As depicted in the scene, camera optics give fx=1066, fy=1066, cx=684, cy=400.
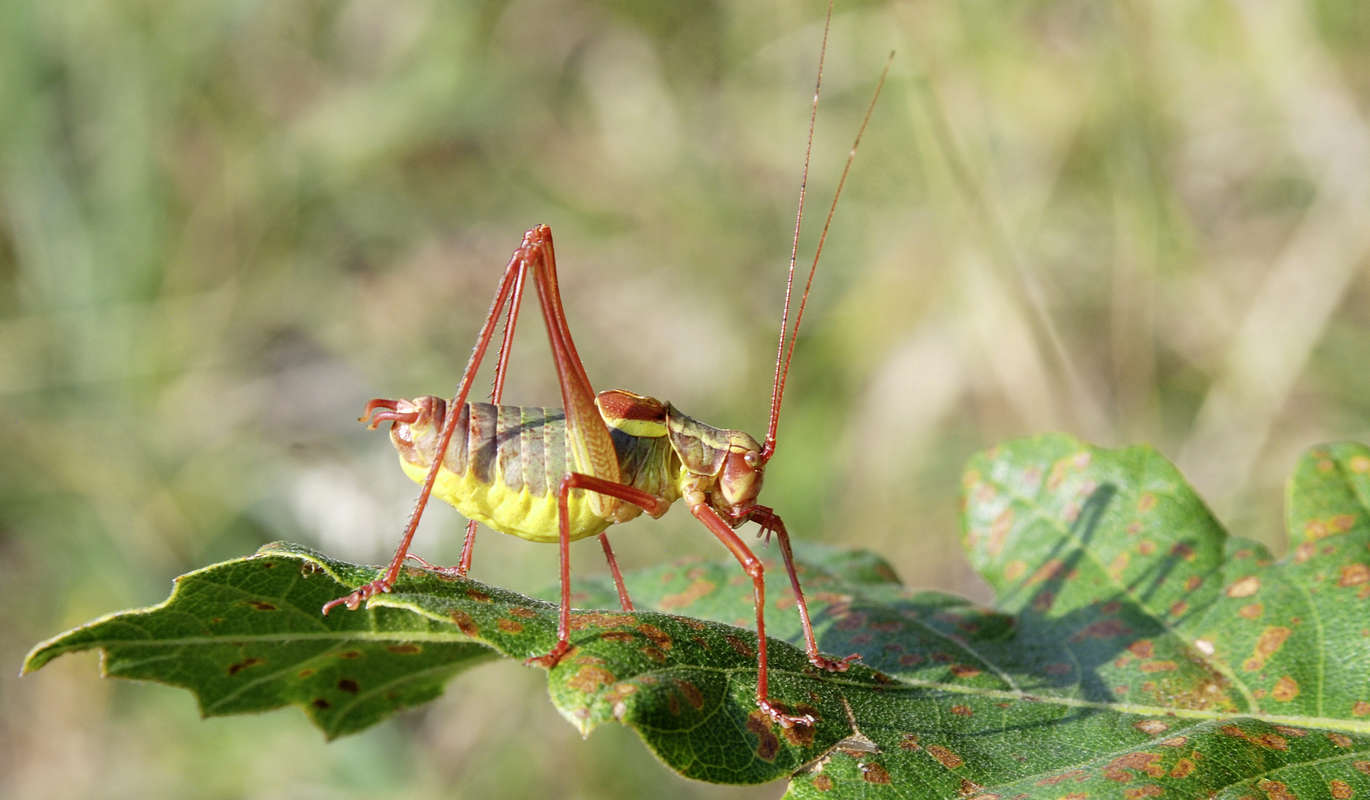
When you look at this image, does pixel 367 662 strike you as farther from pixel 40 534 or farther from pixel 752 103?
pixel 752 103

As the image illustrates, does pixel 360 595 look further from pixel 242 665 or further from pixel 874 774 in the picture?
pixel 874 774

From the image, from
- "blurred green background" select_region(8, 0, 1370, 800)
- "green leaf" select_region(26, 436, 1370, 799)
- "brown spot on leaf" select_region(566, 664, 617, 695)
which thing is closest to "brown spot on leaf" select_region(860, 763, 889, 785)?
"green leaf" select_region(26, 436, 1370, 799)

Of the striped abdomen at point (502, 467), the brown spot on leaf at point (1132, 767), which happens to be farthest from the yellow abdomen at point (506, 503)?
the brown spot on leaf at point (1132, 767)

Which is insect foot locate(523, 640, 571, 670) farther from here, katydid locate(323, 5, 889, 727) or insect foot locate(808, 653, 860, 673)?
katydid locate(323, 5, 889, 727)

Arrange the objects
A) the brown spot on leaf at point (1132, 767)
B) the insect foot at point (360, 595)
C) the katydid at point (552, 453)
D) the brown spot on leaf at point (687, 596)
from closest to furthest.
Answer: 1. the brown spot on leaf at point (1132, 767)
2. the insect foot at point (360, 595)
3. the katydid at point (552, 453)
4. the brown spot on leaf at point (687, 596)

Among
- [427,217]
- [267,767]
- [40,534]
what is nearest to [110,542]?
[40,534]

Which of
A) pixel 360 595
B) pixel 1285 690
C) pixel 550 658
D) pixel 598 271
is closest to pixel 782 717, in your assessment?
pixel 550 658

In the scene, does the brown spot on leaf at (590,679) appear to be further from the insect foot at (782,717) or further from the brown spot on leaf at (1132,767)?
the brown spot on leaf at (1132,767)
